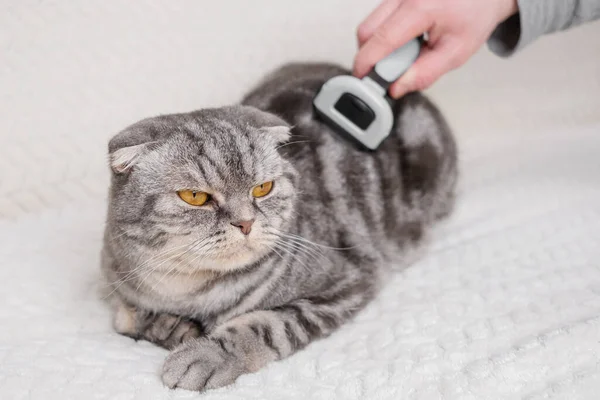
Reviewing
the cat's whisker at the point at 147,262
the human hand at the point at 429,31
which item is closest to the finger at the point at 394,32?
the human hand at the point at 429,31

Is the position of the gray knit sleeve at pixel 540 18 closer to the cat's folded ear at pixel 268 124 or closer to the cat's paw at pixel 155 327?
the cat's folded ear at pixel 268 124

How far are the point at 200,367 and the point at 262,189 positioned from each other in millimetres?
327

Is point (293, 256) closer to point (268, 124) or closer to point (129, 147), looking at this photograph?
point (268, 124)

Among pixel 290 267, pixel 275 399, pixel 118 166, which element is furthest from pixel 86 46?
pixel 275 399

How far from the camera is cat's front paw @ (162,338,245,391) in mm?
1002

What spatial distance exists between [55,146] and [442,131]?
105 centimetres

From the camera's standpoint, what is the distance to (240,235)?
1.06 metres

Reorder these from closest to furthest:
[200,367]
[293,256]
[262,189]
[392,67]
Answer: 1. [200,367]
2. [262,189]
3. [293,256]
4. [392,67]

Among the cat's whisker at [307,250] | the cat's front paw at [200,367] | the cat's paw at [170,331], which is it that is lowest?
the cat's whisker at [307,250]

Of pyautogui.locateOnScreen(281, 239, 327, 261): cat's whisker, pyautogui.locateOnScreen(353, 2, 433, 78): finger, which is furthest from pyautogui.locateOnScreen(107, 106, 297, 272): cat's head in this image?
pyautogui.locateOnScreen(353, 2, 433, 78): finger

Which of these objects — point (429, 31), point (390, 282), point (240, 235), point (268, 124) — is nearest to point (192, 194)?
point (240, 235)

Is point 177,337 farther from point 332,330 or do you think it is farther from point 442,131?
point 442,131

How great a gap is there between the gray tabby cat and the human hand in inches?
8.3

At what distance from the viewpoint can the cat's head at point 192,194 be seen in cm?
106
